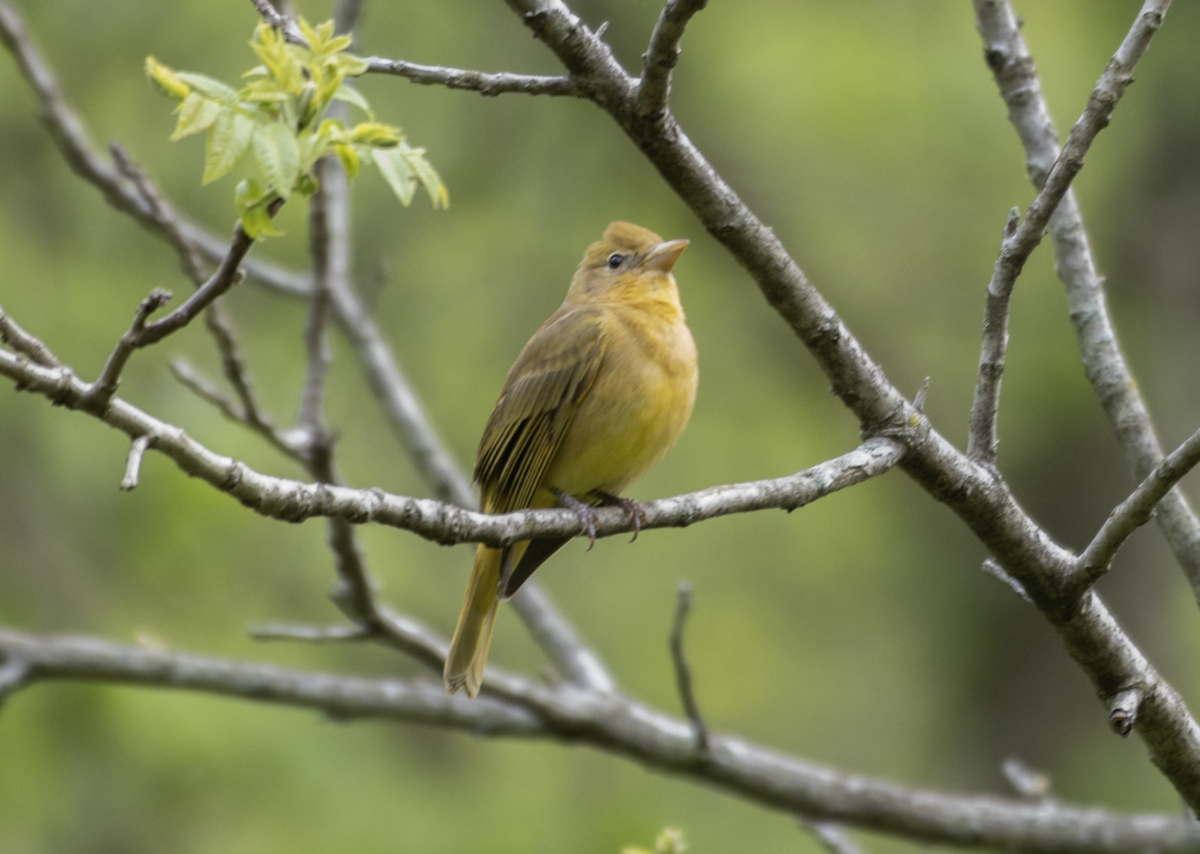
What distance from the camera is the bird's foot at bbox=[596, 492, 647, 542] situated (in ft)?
11.2

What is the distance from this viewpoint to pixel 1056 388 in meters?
9.48

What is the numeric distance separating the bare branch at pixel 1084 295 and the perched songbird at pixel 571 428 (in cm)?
151

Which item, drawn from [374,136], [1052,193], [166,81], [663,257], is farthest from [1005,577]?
[663,257]

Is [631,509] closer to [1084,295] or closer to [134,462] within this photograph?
[1084,295]

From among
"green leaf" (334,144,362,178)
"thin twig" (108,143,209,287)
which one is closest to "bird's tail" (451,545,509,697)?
"thin twig" (108,143,209,287)

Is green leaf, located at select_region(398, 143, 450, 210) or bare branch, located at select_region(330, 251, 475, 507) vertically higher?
bare branch, located at select_region(330, 251, 475, 507)

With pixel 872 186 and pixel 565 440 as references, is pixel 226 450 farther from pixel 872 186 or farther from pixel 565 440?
pixel 872 186

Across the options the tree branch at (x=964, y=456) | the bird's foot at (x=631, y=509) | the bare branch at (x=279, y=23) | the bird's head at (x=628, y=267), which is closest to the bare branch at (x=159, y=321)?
the bare branch at (x=279, y=23)

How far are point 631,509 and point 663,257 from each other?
1.88 m

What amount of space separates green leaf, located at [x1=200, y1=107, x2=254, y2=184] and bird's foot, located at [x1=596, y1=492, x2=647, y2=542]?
55.7 inches

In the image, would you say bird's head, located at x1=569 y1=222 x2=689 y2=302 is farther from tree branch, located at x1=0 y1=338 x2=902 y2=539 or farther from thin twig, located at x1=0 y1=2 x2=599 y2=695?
tree branch, located at x1=0 y1=338 x2=902 y2=539

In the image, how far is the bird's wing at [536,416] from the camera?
16.0 ft

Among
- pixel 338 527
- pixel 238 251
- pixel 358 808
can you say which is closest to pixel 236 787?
pixel 358 808

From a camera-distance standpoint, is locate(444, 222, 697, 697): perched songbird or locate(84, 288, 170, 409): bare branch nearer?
locate(84, 288, 170, 409): bare branch
